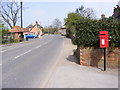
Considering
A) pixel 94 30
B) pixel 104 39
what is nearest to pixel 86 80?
pixel 104 39

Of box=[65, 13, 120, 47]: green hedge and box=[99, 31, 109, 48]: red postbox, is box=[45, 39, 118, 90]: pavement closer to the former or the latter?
box=[99, 31, 109, 48]: red postbox

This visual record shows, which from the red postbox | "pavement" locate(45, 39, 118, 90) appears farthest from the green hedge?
"pavement" locate(45, 39, 118, 90)

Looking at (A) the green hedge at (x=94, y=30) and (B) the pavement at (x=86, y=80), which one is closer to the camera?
(B) the pavement at (x=86, y=80)

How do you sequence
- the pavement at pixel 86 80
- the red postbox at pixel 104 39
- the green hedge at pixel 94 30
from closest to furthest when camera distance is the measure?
1. the pavement at pixel 86 80
2. the red postbox at pixel 104 39
3. the green hedge at pixel 94 30

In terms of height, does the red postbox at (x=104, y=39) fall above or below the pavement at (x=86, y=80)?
above

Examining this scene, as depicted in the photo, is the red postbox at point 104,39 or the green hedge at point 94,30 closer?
the red postbox at point 104,39

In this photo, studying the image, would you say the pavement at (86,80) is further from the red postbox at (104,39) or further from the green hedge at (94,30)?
the green hedge at (94,30)

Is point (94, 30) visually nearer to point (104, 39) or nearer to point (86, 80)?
point (104, 39)

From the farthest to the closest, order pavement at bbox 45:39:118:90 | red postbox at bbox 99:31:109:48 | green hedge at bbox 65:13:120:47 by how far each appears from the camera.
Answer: green hedge at bbox 65:13:120:47 < red postbox at bbox 99:31:109:48 < pavement at bbox 45:39:118:90

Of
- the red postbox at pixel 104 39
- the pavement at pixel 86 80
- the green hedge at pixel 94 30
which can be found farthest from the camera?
the green hedge at pixel 94 30

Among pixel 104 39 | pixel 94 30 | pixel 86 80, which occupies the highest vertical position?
pixel 94 30

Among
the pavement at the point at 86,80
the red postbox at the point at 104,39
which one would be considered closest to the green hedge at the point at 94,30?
the red postbox at the point at 104,39

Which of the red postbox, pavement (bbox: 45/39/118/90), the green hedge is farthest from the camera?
the green hedge

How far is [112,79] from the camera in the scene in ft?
21.3
